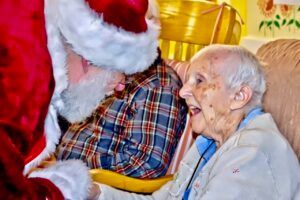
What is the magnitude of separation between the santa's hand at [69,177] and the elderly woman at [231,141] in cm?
35

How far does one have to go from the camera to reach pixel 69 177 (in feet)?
4.10

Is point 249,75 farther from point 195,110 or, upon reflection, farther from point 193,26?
point 193,26

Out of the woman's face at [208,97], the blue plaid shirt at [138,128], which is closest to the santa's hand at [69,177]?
the woman's face at [208,97]

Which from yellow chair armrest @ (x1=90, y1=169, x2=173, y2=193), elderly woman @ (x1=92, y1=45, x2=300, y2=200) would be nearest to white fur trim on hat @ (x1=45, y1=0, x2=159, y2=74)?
elderly woman @ (x1=92, y1=45, x2=300, y2=200)

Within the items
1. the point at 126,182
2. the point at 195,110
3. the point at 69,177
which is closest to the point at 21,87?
the point at 69,177

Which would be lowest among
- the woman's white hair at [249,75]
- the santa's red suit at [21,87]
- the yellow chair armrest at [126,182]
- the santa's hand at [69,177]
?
the yellow chair armrest at [126,182]

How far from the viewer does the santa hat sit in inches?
44.2

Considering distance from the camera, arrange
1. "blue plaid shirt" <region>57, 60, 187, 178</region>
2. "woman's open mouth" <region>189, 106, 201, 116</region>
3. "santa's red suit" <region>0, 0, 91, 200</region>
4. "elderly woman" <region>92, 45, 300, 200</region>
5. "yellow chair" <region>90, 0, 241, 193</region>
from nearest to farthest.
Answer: "santa's red suit" <region>0, 0, 91, 200</region> → "elderly woman" <region>92, 45, 300, 200</region> → "woman's open mouth" <region>189, 106, 201, 116</region> → "blue plaid shirt" <region>57, 60, 187, 178</region> → "yellow chair" <region>90, 0, 241, 193</region>

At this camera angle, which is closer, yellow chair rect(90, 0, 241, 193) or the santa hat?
the santa hat

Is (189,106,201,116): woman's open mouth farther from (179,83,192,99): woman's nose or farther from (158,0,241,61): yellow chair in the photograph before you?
(158,0,241,61): yellow chair

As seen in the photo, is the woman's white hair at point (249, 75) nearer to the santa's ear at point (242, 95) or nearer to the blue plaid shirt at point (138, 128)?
the santa's ear at point (242, 95)

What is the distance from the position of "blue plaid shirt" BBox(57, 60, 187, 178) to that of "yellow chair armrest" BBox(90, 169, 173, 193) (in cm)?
6

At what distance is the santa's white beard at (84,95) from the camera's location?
1253 mm

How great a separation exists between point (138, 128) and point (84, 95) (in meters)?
0.81
